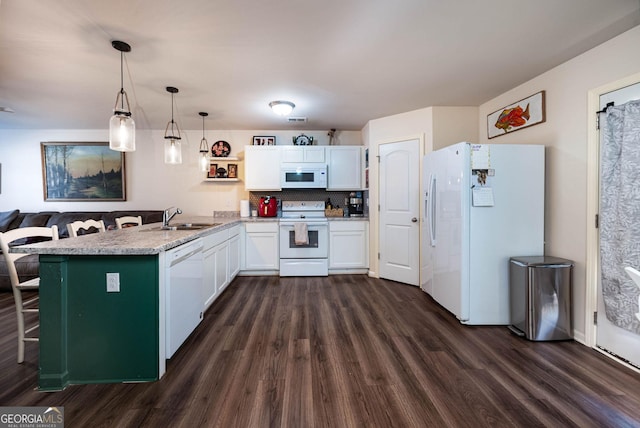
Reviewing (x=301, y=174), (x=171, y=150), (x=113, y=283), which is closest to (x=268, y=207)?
(x=301, y=174)

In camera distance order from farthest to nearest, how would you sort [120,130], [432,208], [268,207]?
[268,207] → [432,208] → [120,130]

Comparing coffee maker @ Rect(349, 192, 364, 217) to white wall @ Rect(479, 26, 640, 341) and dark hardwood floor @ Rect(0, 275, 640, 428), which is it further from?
white wall @ Rect(479, 26, 640, 341)

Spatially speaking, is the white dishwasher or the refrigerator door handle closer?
the white dishwasher

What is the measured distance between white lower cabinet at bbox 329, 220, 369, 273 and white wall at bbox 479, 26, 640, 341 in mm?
2197

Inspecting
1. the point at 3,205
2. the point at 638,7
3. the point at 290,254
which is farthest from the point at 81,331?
the point at 3,205

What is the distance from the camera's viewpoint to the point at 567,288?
2.27 metres

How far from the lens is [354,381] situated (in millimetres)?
1745

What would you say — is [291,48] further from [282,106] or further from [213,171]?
[213,171]

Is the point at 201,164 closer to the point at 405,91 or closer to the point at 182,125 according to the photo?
the point at 182,125

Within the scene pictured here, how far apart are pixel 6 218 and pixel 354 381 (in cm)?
564


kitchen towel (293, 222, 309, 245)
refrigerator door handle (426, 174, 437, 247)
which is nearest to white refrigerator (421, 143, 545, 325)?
refrigerator door handle (426, 174, 437, 247)

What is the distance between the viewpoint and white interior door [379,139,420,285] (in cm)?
363

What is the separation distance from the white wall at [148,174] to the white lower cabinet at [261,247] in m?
0.86

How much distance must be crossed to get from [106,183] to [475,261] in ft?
18.1
